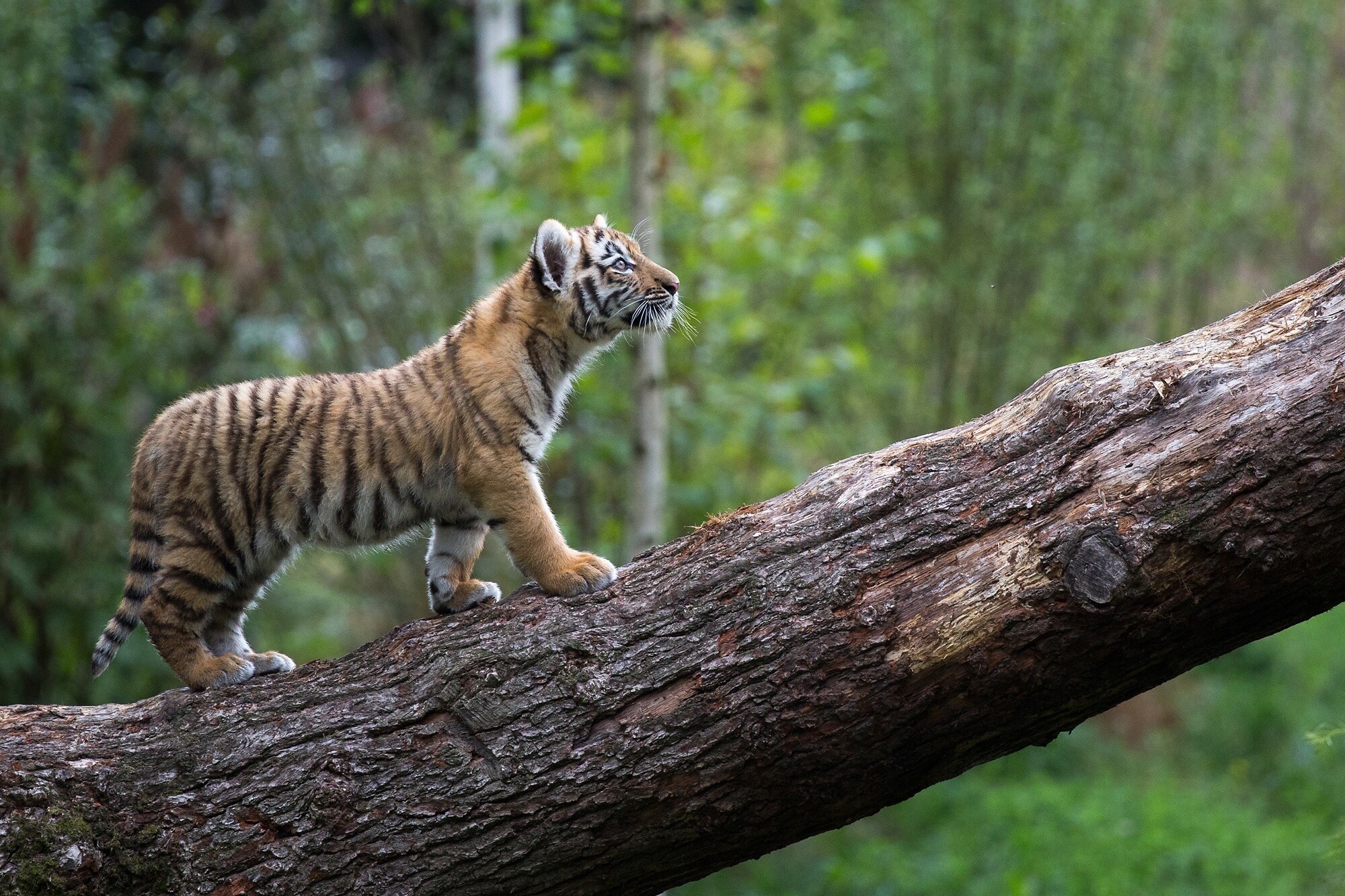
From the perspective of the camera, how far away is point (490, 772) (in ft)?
11.5

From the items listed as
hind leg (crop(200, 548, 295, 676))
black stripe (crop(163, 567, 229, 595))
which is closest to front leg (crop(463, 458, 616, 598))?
hind leg (crop(200, 548, 295, 676))

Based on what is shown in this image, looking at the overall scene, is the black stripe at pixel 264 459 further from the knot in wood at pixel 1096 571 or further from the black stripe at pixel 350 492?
the knot in wood at pixel 1096 571

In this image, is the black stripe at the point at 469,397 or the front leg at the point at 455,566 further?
the front leg at the point at 455,566

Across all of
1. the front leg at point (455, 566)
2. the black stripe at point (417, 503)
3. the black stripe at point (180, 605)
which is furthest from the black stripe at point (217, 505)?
the front leg at point (455, 566)

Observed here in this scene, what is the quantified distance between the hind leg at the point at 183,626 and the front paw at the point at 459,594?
69cm

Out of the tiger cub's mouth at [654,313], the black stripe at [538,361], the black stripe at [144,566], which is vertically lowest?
the black stripe at [144,566]

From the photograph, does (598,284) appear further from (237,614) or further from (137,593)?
(137,593)

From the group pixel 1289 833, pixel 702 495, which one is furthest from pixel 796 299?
pixel 1289 833

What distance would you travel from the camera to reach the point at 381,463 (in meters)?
4.41

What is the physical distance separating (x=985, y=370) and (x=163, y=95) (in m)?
6.61

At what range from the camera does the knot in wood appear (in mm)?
3139

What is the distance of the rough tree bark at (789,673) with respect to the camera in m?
3.15

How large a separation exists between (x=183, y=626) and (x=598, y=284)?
6.08ft

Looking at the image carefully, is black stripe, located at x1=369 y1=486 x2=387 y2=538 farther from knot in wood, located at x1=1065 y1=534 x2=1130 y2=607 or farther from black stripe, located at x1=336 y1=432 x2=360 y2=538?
knot in wood, located at x1=1065 y1=534 x2=1130 y2=607
